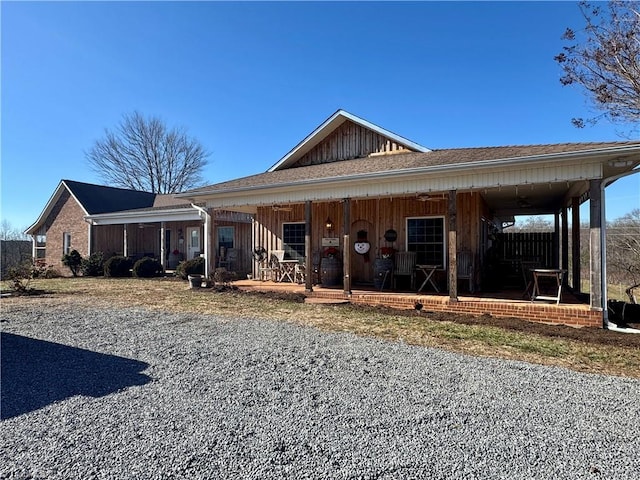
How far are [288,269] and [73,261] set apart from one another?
38.3 feet

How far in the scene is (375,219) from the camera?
10.6 metres

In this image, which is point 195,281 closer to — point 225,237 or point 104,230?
point 225,237

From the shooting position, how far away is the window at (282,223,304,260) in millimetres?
12078

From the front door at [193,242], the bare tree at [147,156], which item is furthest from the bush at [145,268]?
the bare tree at [147,156]

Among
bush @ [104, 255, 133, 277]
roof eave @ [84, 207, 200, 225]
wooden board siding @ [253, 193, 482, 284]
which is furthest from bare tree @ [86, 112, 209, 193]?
wooden board siding @ [253, 193, 482, 284]

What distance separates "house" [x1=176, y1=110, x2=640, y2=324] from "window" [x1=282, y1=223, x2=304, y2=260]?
0.03 m

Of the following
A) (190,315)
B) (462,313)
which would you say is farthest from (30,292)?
(462,313)

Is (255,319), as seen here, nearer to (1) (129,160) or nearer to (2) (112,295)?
(2) (112,295)

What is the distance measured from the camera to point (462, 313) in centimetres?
718

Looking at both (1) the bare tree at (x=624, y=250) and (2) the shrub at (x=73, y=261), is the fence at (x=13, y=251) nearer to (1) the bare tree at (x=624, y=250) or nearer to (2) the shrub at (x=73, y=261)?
(2) the shrub at (x=73, y=261)

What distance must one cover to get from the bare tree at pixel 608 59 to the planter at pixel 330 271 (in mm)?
8220

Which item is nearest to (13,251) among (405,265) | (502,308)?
(405,265)

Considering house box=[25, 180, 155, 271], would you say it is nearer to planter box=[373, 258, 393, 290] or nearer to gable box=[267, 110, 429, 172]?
gable box=[267, 110, 429, 172]

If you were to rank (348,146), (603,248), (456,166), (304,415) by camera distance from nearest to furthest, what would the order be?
(304,415), (603,248), (456,166), (348,146)
